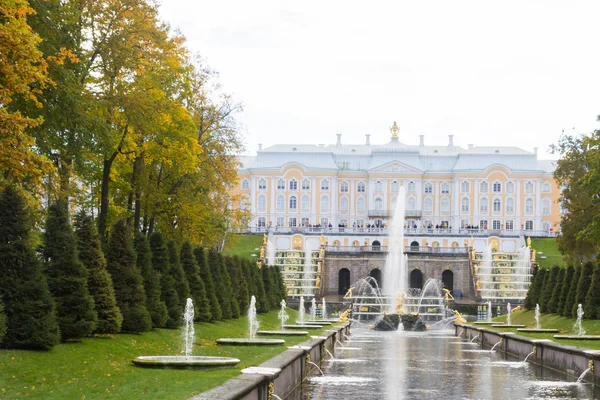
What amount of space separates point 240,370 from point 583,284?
2222cm

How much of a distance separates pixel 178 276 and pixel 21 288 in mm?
11423

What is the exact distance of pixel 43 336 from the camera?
14.0 meters

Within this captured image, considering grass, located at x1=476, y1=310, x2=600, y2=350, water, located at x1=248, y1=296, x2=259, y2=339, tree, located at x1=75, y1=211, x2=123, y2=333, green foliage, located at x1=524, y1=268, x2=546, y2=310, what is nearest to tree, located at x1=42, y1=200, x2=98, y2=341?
tree, located at x1=75, y1=211, x2=123, y2=333

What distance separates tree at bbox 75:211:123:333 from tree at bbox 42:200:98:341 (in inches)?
41.8

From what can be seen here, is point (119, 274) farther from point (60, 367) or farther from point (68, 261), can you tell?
point (60, 367)

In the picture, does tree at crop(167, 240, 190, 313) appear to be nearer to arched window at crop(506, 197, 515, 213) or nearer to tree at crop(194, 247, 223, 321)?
tree at crop(194, 247, 223, 321)

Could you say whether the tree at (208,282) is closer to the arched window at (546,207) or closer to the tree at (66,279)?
the tree at (66,279)

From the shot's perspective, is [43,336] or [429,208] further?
[429,208]

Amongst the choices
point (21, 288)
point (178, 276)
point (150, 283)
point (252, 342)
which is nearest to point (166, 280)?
point (178, 276)

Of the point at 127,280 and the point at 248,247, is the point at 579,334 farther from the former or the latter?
the point at 248,247

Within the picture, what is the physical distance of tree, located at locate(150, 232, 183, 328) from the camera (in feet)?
77.3

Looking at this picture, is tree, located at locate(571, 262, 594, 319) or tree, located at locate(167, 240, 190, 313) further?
tree, located at locate(571, 262, 594, 319)

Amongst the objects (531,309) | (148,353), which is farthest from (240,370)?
(531,309)

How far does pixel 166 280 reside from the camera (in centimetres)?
2436
